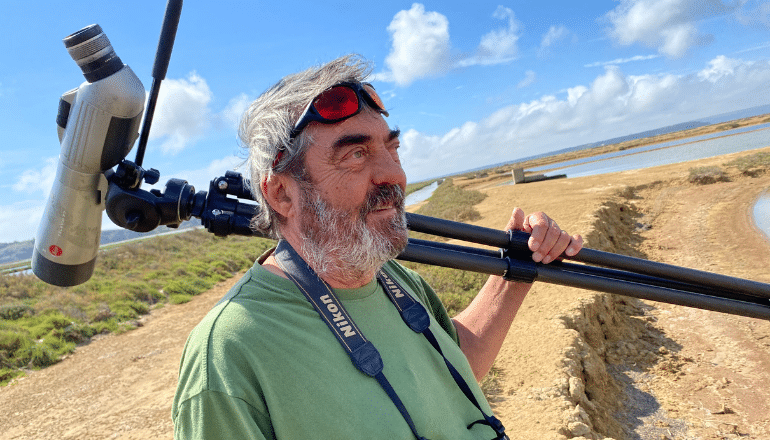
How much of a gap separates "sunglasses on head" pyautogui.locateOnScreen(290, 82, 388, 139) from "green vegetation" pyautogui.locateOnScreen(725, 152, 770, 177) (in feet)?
81.9

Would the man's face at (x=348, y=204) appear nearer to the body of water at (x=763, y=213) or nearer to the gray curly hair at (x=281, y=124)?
the gray curly hair at (x=281, y=124)

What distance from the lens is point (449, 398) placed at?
1.51 m

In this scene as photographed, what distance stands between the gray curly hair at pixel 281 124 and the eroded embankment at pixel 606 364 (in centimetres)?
341

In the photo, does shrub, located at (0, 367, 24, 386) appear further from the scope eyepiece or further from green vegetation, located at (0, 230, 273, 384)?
the scope eyepiece

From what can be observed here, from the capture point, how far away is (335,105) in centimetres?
156

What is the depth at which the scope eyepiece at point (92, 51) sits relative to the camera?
156cm

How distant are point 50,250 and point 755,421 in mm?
5855

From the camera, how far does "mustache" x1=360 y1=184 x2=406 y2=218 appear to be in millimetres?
1552

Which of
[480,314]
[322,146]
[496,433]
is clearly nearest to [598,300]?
[480,314]

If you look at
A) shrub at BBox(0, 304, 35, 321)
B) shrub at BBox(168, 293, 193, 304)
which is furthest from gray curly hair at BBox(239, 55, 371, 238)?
shrub at BBox(0, 304, 35, 321)

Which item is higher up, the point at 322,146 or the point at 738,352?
the point at 322,146

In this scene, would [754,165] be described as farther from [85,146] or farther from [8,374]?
[8,374]

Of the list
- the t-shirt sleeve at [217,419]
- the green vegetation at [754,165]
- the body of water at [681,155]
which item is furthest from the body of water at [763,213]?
the body of water at [681,155]

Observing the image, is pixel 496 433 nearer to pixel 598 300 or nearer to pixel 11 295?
pixel 598 300
